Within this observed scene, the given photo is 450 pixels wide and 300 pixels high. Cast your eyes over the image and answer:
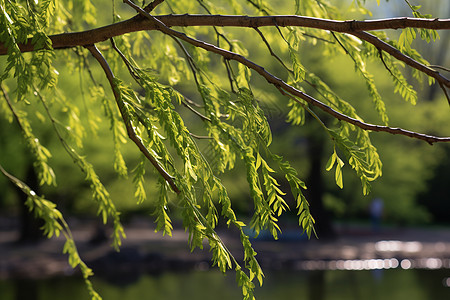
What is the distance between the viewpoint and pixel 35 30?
9.29 feet

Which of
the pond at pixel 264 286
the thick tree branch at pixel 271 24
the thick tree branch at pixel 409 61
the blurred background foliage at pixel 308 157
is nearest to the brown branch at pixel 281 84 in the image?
the thick tree branch at pixel 271 24

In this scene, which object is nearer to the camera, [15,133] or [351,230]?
[15,133]

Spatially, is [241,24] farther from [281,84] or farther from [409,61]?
[409,61]

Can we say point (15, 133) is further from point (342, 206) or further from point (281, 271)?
point (342, 206)

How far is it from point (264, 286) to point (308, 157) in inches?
291

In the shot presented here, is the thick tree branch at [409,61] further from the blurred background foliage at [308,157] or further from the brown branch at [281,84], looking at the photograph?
the blurred background foliage at [308,157]

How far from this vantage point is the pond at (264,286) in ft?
47.0

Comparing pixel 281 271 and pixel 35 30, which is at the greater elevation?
pixel 35 30

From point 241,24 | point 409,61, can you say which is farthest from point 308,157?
point 409,61

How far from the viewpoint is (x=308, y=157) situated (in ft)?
72.3

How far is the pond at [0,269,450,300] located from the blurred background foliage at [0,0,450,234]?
9.35 feet

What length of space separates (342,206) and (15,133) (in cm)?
1042

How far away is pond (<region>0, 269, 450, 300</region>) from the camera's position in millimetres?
14328

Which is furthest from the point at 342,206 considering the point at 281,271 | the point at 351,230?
the point at 281,271
